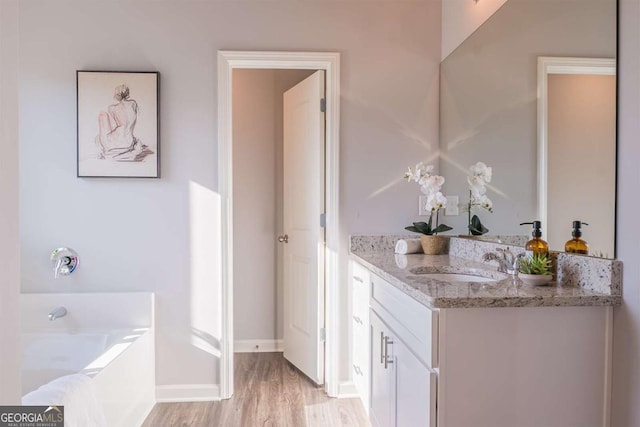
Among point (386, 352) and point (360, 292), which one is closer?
point (386, 352)

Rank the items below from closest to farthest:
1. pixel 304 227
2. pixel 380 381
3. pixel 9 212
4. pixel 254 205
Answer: pixel 9 212 → pixel 380 381 → pixel 304 227 → pixel 254 205

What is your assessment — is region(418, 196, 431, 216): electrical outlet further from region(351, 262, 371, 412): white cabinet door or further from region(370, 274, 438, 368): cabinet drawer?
region(370, 274, 438, 368): cabinet drawer

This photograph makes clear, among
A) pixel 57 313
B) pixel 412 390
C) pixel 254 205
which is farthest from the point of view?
pixel 254 205

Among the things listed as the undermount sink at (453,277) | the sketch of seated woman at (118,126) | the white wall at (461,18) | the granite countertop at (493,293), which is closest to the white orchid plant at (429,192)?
the undermount sink at (453,277)

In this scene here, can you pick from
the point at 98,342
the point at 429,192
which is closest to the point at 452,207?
the point at 429,192

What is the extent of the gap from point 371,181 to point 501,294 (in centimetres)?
144

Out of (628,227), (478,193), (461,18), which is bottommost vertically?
(628,227)

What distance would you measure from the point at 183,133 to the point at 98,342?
129cm

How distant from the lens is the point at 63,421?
1.37 metres

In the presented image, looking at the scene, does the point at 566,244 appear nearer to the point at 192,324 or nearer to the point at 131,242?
the point at 192,324

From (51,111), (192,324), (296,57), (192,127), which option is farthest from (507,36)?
(51,111)

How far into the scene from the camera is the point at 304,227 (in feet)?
9.63

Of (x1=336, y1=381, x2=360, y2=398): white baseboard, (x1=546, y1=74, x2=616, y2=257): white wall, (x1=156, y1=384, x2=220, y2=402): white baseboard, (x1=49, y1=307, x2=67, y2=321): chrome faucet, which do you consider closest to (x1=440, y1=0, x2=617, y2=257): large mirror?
(x1=546, y1=74, x2=616, y2=257): white wall

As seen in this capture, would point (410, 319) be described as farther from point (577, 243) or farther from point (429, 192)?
point (429, 192)
